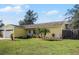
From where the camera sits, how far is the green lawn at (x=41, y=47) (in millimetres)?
76062

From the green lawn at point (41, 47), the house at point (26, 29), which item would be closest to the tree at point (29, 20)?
the house at point (26, 29)

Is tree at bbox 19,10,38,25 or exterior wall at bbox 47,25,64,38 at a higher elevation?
tree at bbox 19,10,38,25

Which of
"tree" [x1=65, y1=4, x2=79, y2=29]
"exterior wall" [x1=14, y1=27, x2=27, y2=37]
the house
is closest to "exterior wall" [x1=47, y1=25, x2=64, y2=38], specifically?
the house

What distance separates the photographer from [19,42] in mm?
76062

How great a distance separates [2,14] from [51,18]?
22.2 inches

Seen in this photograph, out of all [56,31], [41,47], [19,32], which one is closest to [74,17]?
[56,31]

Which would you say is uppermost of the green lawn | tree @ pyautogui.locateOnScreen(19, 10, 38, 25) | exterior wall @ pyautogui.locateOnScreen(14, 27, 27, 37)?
tree @ pyautogui.locateOnScreen(19, 10, 38, 25)

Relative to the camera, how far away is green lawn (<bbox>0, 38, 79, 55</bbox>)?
76.1m

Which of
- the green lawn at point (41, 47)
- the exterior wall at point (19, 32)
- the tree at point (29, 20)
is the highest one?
the tree at point (29, 20)

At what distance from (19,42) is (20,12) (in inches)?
13.5

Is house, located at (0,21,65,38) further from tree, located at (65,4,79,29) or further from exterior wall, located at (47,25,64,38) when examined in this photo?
tree, located at (65,4,79,29)

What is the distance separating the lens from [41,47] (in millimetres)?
76062

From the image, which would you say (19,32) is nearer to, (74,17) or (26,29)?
(26,29)

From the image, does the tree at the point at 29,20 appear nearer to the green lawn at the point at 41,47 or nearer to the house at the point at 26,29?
the house at the point at 26,29
